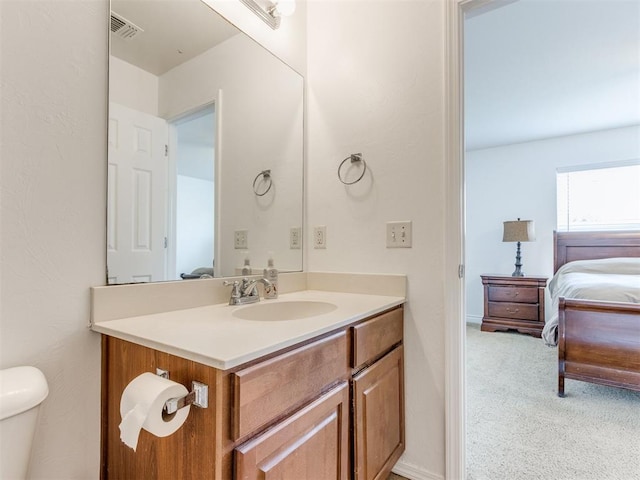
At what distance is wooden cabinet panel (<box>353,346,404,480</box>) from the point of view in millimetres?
1103

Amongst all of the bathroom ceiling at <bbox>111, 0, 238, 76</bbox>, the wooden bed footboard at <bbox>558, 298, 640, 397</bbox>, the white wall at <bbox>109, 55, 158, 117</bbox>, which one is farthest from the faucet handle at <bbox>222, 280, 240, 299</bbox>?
the wooden bed footboard at <bbox>558, 298, 640, 397</bbox>

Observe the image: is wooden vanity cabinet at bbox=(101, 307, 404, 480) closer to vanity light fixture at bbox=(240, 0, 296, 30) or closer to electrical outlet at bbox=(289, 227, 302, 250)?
electrical outlet at bbox=(289, 227, 302, 250)

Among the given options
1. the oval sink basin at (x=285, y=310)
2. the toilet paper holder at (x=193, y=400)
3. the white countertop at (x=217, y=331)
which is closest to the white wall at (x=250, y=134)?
the oval sink basin at (x=285, y=310)

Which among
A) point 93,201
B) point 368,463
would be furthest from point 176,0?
point 368,463

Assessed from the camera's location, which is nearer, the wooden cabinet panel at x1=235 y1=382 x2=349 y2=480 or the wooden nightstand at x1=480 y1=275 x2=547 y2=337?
the wooden cabinet panel at x1=235 y1=382 x2=349 y2=480

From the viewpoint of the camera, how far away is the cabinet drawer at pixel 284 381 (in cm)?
70

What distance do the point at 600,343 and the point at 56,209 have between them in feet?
9.59

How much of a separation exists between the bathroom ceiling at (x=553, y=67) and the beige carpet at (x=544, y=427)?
206cm

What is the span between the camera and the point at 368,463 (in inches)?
45.1

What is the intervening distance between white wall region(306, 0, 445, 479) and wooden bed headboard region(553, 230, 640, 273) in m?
3.32

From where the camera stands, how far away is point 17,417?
0.69m

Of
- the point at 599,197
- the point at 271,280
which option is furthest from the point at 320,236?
the point at 599,197

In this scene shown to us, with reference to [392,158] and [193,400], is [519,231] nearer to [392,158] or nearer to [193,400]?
[392,158]

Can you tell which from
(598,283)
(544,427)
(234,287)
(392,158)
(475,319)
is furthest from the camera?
(475,319)
